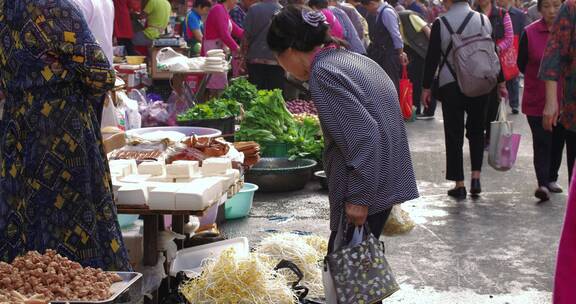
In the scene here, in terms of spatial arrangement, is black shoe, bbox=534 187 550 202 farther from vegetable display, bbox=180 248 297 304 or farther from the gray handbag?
the gray handbag

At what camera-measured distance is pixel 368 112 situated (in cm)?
428

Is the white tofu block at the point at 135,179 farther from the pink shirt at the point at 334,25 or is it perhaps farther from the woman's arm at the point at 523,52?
the pink shirt at the point at 334,25

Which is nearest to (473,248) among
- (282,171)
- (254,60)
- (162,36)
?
(282,171)

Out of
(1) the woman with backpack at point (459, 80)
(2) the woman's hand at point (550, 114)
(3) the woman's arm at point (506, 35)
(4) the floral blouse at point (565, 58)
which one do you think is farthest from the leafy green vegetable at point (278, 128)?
(4) the floral blouse at point (565, 58)

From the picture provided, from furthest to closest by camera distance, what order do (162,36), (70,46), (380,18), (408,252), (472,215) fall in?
1. (162,36)
2. (380,18)
3. (472,215)
4. (408,252)
5. (70,46)

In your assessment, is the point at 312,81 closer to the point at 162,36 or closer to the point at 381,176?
the point at 381,176

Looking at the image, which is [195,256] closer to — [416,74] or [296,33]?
[296,33]

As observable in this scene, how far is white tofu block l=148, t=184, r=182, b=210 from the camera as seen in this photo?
4.96m

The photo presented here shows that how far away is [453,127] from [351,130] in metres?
5.01

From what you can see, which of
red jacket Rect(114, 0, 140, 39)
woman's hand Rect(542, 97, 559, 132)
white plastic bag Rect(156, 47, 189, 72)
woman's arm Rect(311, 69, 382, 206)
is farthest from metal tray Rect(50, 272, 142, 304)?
red jacket Rect(114, 0, 140, 39)

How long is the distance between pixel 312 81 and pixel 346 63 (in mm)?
182

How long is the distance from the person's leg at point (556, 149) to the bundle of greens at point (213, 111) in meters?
3.11

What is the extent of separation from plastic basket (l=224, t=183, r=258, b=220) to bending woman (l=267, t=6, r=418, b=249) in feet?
11.6

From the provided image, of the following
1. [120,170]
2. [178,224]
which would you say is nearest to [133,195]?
[120,170]
